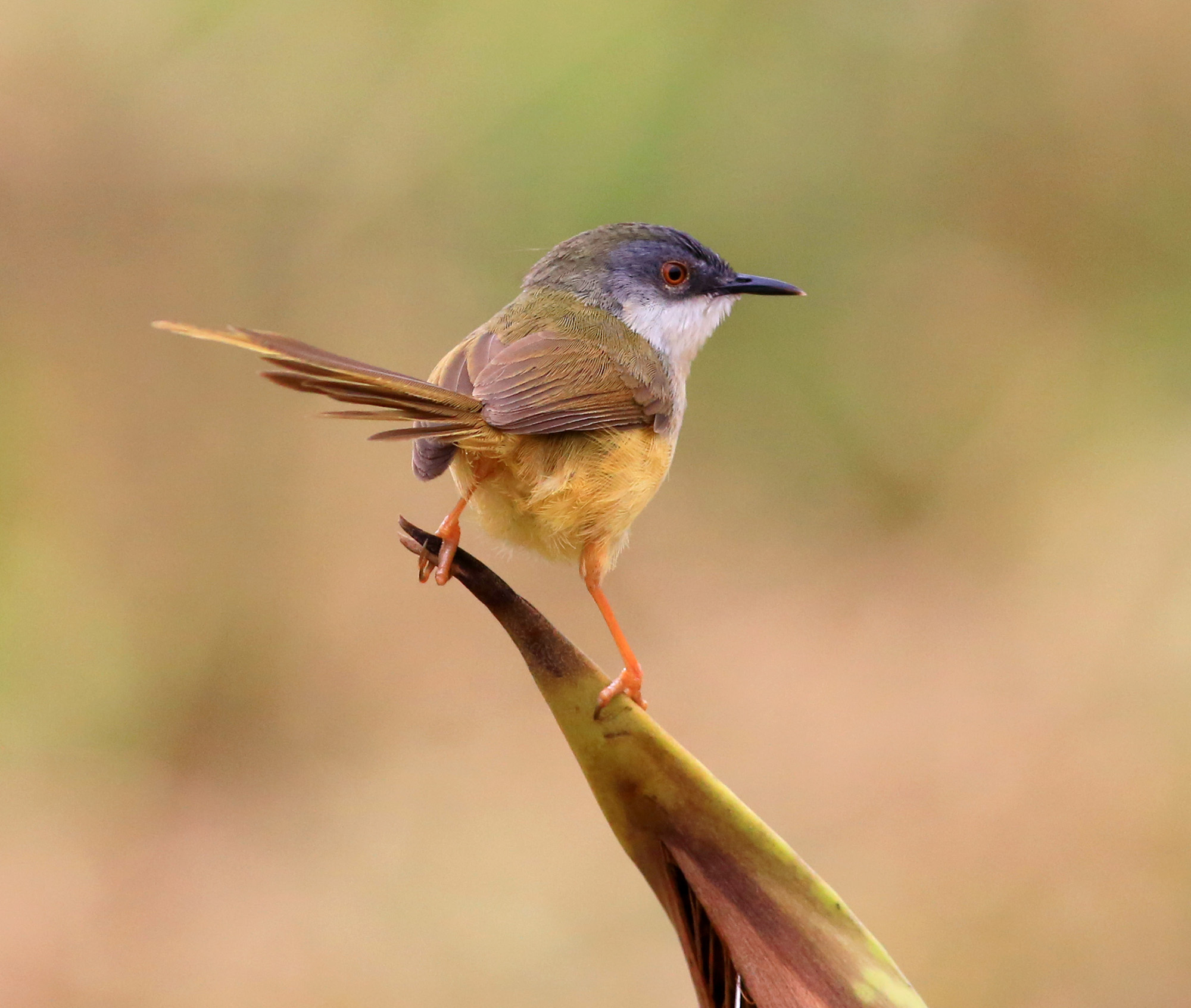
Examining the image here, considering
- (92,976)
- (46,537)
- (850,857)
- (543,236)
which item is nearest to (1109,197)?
(543,236)

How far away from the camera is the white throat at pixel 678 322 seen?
3.94 metres

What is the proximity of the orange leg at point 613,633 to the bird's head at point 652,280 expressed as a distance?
3.16ft

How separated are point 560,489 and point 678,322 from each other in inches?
46.1

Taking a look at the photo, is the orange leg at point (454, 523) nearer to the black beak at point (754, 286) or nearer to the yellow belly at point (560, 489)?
the yellow belly at point (560, 489)

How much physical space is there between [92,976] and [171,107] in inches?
153

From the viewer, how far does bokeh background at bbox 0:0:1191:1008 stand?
532cm

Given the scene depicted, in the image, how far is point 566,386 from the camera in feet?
10.6

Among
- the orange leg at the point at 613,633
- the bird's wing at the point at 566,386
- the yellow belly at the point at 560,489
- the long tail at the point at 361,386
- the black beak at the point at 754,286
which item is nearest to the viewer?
the orange leg at the point at 613,633

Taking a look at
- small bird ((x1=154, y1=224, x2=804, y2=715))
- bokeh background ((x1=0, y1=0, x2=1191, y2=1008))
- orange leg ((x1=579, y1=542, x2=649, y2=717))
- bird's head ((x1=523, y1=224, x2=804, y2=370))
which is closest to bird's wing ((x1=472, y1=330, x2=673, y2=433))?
small bird ((x1=154, y1=224, x2=804, y2=715))

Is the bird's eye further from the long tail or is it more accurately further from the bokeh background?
the bokeh background

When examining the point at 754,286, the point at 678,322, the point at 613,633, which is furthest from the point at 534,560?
the point at 613,633

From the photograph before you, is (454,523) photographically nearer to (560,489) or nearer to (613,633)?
(560,489)

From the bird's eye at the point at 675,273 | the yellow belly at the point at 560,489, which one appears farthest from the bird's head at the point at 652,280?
the yellow belly at the point at 560,489

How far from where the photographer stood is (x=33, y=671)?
5527 mm
